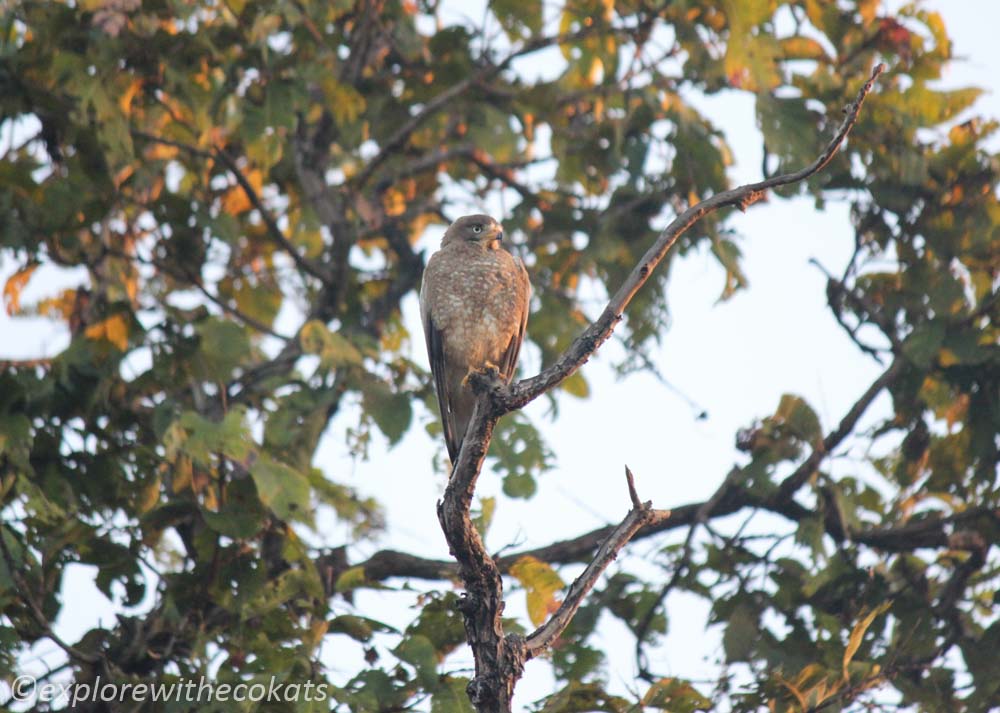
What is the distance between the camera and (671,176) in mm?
7625

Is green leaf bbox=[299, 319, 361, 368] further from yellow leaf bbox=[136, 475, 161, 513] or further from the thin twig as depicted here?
the thin twig

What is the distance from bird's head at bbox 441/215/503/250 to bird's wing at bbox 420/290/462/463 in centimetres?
48

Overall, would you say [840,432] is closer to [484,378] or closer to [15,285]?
[484,378]

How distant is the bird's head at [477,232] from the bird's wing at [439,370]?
1.57ft

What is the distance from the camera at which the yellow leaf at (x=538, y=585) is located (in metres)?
5.61

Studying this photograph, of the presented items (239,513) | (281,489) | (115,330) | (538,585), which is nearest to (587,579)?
(538,585)

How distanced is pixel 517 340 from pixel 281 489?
1916 millimetres

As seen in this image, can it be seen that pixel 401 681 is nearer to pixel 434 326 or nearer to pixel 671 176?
pixel 434 326

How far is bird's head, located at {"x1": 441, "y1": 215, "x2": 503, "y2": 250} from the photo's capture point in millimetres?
7098

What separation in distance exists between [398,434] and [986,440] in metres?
3.35

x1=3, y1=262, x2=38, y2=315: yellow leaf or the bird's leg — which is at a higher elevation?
x1=3, y1=262, x2=38, y2=315: yellow leaf

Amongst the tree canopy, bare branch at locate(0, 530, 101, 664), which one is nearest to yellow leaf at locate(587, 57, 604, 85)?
the tree canopy

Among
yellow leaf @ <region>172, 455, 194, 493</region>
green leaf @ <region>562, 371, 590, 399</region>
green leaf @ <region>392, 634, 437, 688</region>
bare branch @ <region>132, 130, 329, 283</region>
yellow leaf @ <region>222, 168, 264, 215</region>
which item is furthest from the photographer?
yellow leaf @ <region>222, 168, 264, 215</region>

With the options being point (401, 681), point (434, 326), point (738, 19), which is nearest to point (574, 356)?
point (401, 681)
